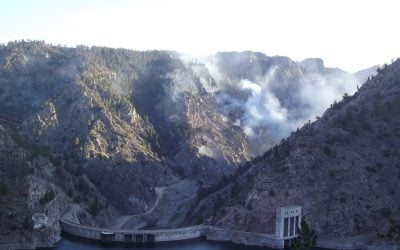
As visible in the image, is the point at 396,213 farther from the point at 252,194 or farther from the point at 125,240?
the point at 125,240

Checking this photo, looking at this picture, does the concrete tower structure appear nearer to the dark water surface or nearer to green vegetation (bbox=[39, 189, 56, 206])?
the dark water surface

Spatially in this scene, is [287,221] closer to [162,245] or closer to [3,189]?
[162,245]

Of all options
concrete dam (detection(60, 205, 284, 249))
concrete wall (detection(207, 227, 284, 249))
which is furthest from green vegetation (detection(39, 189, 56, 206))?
concrete wall (detection(207, 227, 284, 249))

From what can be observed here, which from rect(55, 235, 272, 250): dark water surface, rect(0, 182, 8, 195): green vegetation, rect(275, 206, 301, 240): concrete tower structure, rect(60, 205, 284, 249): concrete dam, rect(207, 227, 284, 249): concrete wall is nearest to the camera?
rect(0, 182, 8, 195): green vegetation

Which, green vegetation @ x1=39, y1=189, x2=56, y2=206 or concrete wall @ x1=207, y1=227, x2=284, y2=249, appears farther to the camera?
concrete wall @ x1=207, y1=227, x2=284, y2=249

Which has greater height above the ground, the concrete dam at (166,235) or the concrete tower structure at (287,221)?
the concrete tower structure at (287,221)

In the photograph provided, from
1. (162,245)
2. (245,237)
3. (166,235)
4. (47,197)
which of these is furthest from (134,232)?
(245,237)

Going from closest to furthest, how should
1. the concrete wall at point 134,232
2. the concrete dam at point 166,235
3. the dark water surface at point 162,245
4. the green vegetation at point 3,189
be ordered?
the green vegetation at point 3,189 < the dark water surface at point 162,245 < the concrete dam at point 166,235 < the concrete wall at point 134,232

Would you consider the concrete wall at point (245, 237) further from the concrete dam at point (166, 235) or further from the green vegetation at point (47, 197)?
the green vegetation at point (47, 197)

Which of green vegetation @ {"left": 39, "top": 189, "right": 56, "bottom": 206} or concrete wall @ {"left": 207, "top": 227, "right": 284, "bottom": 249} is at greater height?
green vegetation @ {"left": 39, "top": 189, "right": 56, "bottom": 206}

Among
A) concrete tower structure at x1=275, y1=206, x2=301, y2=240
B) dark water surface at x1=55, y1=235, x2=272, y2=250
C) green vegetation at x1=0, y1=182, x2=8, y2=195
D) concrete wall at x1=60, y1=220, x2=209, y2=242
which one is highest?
green vegetation at x1=0, y1=182, x2=8, y2=195

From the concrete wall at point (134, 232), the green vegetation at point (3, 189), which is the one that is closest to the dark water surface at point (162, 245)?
the concrete wall at point (134, 232)
